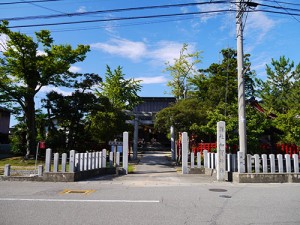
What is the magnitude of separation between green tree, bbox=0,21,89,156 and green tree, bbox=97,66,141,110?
23.1ft

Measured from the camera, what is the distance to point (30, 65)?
22.5 metres

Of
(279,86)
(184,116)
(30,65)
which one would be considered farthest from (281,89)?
(30,65)

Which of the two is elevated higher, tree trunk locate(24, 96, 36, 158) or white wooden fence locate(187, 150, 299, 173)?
tree trunk locate(24, 96, 36, 158)

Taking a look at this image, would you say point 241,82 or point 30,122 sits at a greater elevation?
point 241,82

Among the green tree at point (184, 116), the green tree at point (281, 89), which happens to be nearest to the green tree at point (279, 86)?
the green tree at point (281, 89)

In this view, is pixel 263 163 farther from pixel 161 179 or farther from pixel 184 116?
pixel 184 116

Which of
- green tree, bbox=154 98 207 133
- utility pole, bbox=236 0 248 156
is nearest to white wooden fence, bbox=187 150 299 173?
utility pole, bbox=236 0 248 156

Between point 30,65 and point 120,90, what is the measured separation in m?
10.6

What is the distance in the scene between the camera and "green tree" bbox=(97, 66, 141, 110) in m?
30.6

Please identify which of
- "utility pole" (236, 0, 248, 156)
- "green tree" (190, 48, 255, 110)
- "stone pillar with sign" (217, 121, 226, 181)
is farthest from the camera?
"green tree" (190, 48, 255, 110)

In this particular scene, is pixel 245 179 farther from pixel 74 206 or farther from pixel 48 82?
pixel 48 82

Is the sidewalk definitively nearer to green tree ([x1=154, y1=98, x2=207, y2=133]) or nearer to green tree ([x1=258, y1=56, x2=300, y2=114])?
green tree ([x1=154, y1=98, x2=207, y2=133])

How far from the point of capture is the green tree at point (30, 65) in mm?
21797

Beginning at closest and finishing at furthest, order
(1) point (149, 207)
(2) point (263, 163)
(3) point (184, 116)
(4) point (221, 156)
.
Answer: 1. (1) point (149, 207)
2. (2) point (263, 163)
3. (4) point (221, 156)
4. (3) point (184, 116)
